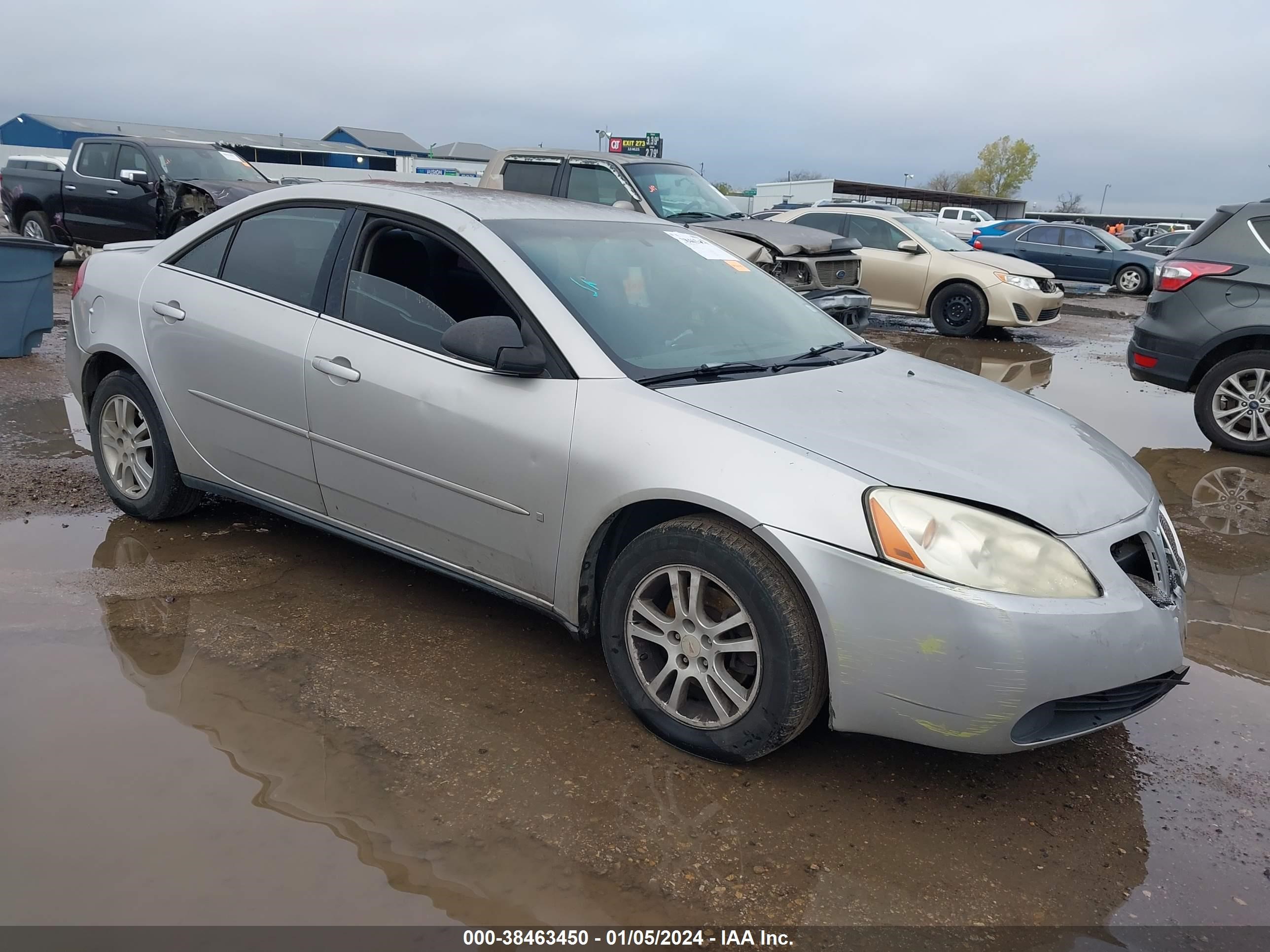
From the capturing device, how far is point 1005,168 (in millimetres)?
88250

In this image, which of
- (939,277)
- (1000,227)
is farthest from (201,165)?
(1000,227)

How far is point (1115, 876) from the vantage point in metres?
2.54

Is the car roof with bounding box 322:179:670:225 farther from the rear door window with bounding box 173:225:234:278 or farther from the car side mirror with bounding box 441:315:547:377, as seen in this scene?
the car side mirror with bounding box 441:315:547:377

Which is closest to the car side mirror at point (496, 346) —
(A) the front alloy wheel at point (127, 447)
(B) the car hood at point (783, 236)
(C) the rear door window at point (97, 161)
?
(A) the front alloy wheel at point (127, 447)

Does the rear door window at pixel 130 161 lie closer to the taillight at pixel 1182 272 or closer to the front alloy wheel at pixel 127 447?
the front alloy wheel at pixel 127 447

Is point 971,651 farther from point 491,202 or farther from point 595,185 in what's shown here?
point 595,185

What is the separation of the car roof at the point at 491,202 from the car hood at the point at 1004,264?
9.41 meters

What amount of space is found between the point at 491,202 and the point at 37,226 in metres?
14.1

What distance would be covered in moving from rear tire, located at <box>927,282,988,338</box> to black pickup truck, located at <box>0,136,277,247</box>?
8.78 meters

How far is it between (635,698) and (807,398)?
110 cm

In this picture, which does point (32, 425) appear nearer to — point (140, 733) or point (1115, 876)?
point (140, 733)

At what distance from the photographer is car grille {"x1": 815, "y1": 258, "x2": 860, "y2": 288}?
962 cm

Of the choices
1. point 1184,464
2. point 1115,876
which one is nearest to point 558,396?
point 1115,876

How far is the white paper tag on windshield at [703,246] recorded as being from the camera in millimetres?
4152
